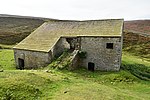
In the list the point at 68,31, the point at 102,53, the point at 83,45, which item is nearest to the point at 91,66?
the point at 102,53

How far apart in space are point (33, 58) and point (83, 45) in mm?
7662

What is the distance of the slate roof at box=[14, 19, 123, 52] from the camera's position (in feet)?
106

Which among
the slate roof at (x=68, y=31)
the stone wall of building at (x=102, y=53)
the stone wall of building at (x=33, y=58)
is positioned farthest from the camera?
the slate roof at (x=68, y=31)

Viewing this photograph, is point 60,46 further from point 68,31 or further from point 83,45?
point 83,45

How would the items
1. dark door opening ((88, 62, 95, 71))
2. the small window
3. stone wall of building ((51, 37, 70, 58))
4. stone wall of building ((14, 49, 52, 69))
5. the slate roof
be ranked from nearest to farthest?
the small window → stone wall of building ((14, 49, 52, 69)) → the slate roof → dark door opening ((88, 62, 95, 71)) → stone wall of building ((51, 37, 70, 58))

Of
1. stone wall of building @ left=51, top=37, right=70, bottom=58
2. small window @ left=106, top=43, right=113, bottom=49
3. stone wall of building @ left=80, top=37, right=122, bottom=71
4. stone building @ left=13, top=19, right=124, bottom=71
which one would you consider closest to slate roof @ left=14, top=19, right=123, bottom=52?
stone building @ left=13, top=19, right=124, bottom=71

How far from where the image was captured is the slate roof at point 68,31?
32250 mm

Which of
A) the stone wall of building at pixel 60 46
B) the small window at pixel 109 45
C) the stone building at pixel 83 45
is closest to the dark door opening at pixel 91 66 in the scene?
the stone building at pixel 83 45

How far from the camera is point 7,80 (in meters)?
17.5

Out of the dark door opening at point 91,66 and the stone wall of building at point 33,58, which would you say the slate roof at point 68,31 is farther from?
the dark door opening at point 91,66

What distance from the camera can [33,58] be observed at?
3347cm

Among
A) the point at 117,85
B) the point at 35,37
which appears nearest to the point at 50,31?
the point at 35,37

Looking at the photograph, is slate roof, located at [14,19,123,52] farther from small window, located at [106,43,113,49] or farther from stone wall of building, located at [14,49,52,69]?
small window, located at [106,43,113,49]

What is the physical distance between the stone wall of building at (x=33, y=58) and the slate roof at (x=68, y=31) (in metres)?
0.64
